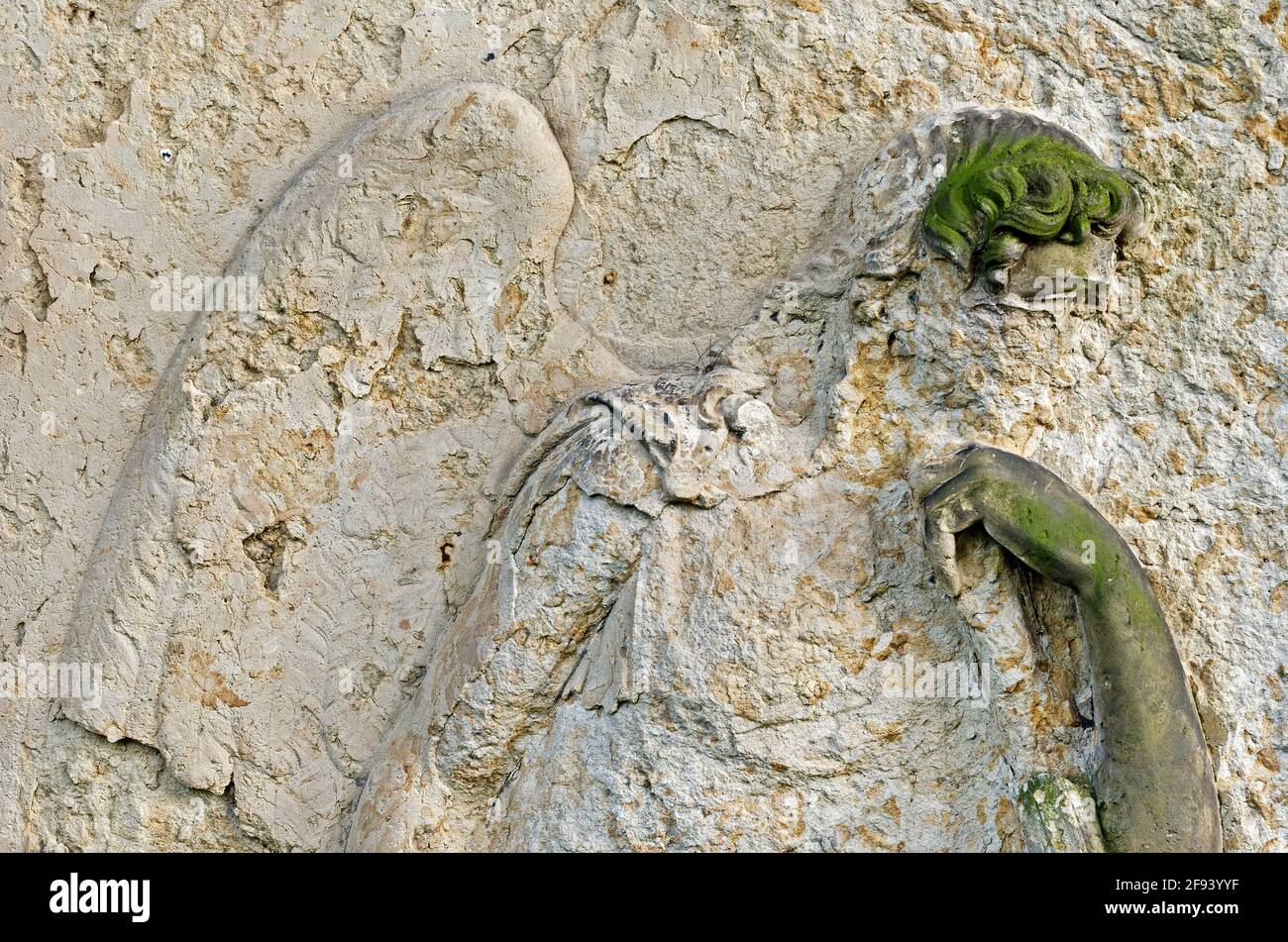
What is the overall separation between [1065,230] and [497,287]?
1125mm

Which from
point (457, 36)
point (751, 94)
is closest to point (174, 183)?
point (457, 36)

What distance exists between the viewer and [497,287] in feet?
9.69

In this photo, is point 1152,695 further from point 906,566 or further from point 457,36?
point 457,36

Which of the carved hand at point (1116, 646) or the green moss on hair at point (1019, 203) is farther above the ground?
the green moss on hair at point (1019, 203)

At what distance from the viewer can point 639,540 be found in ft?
9.05

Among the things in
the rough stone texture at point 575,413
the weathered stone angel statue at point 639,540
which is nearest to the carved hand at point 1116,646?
the weathered stone angel statue at point 639,540

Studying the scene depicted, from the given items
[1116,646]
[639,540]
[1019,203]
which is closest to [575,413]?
[639,540]

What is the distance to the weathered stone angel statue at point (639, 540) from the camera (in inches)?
104

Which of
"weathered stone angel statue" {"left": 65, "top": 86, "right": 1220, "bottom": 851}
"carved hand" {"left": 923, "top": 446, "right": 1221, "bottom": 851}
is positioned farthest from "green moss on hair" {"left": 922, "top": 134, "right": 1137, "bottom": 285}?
"carved hand" {"left": 923, "top": 446, "right": 1221, "bottom": 851}

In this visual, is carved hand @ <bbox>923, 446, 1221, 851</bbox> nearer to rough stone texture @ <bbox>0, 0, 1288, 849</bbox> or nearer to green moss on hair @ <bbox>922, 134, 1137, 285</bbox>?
rough stone texture @ <bbox>0, 0, 1288, 849</bbox>

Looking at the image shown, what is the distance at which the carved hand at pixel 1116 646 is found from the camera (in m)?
2.53

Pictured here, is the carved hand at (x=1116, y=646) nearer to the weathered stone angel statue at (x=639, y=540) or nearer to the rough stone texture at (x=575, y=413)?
the weathered stone angel statue at (x=639, y=540)

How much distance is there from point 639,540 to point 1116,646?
0.89 m

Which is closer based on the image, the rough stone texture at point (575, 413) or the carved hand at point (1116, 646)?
the carved hand at point (1116, 646)
